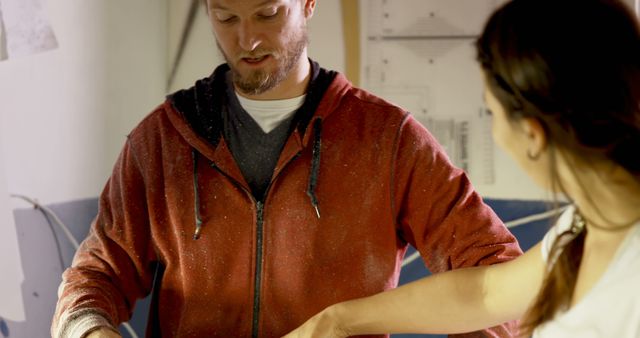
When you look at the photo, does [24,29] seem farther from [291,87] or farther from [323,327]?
[323,327]

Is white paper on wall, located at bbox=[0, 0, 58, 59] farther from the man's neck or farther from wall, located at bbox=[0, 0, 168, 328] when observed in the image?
the man's neck

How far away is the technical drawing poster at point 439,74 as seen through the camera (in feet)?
8.66

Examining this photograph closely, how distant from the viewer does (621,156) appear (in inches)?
38.9

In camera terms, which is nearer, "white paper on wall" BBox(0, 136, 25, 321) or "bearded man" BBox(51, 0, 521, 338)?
"bearded man" BBox(51, 0, 521, 338)

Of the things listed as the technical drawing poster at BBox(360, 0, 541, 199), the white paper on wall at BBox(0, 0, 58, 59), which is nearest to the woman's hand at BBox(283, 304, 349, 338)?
the white paper on wall at BBox(0, 0, 58, 59)

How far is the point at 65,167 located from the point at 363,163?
0.99m

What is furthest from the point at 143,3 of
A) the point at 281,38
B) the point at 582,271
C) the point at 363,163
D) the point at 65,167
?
the point at 582,271

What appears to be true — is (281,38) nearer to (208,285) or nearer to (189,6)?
(208,285)

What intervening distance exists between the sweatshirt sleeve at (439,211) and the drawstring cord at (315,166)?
141mm

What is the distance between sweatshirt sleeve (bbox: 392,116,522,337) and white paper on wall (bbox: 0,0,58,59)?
97 centimetres

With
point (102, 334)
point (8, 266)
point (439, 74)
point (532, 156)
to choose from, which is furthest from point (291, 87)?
point (439, 74)

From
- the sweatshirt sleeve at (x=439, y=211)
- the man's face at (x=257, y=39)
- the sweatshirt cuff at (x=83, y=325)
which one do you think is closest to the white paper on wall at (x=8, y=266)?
the sweatshirt cuff at (x=83, y=325)

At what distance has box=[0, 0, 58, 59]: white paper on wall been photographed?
6.63 ft

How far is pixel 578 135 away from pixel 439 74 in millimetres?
1677
